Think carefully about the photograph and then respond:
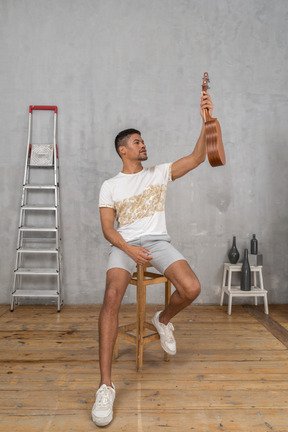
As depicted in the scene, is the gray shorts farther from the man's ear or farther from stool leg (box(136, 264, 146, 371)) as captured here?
the man's ear

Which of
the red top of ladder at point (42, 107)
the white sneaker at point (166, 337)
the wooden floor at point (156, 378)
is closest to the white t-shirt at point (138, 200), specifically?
the white sneaker at point (166, 337)

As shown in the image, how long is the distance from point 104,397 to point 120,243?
84 centimetres

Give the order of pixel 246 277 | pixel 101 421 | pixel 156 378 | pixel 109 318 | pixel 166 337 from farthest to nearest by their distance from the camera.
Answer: pixel 246 277, pixel 166 337, pixel 156 378, pixel 109 318, pixel 101 421

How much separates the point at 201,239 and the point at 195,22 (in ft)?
7.23

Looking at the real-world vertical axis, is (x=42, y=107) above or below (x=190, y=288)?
above

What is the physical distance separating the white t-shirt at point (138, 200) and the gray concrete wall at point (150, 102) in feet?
4.02

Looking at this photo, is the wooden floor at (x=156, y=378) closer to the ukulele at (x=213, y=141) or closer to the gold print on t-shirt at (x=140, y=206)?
the gold print on t-shirt at (x=140, y=206)

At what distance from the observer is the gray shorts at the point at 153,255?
2.03 meters

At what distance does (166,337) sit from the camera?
2.05m

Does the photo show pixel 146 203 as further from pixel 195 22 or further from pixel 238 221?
pixel 195 22

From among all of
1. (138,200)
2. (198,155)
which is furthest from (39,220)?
(198,155)

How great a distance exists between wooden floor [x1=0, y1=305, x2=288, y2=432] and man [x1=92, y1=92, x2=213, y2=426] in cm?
28

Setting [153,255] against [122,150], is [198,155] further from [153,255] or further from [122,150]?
Result: [153,255]

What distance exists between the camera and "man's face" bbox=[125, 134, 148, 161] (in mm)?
2320
